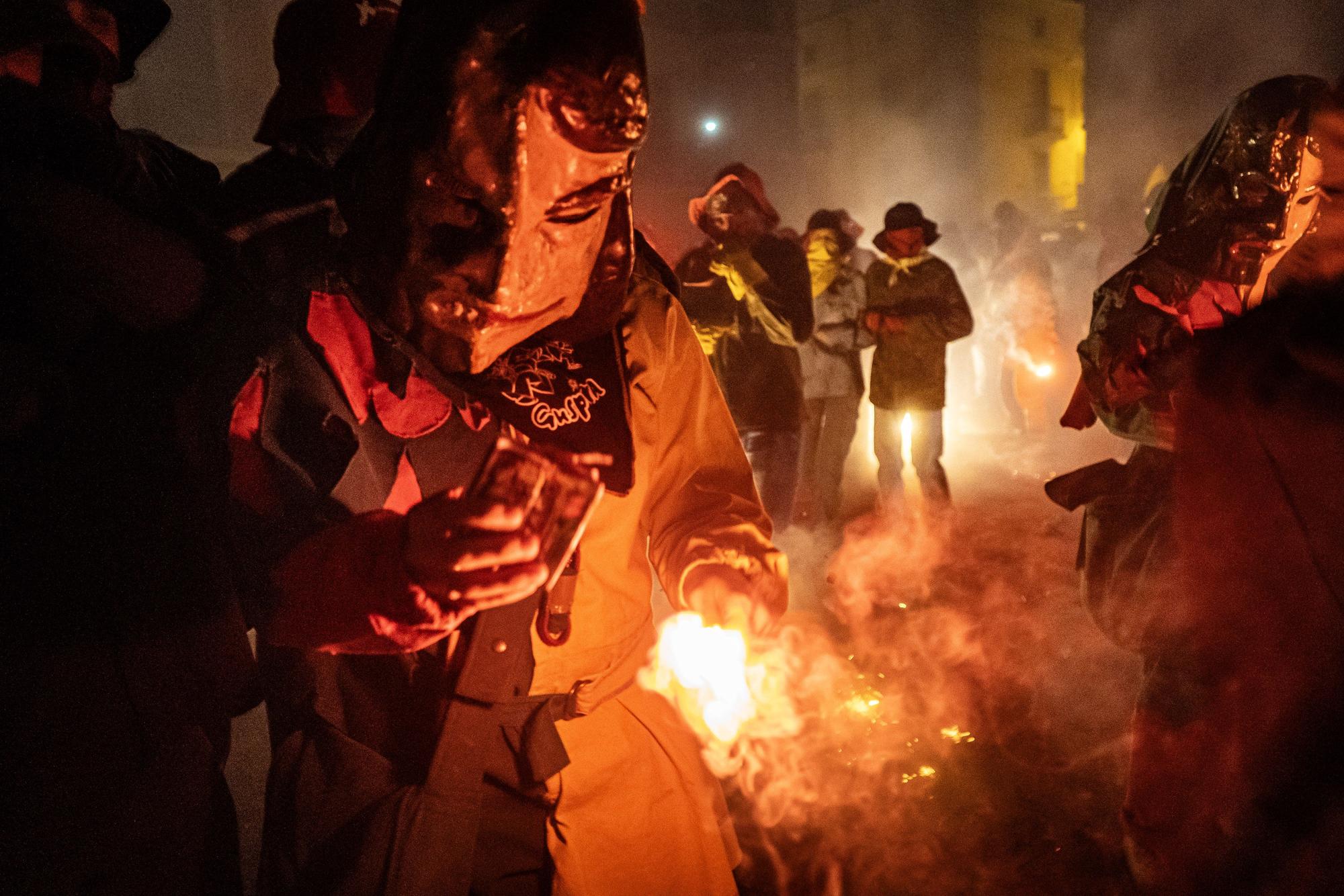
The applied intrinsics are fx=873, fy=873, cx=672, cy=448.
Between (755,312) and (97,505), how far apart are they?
4.88 metres

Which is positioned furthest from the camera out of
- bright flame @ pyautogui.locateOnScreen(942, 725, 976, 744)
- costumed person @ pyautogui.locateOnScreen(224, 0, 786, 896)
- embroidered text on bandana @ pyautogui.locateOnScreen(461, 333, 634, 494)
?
bright flame @ pyautogui.locateOnScreen(942, 725, 976, 744)

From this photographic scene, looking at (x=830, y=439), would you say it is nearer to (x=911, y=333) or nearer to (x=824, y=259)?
(x=911, y=333)

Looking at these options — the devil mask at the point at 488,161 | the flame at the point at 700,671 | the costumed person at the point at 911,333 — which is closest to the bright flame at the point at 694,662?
the flame at the point at 700,671

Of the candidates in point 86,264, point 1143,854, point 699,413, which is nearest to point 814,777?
point 1143,854

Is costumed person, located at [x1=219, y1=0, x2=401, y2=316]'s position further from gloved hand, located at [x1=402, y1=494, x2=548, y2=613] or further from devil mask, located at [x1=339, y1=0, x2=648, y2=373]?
gloved hand, located at [x1=402, y1=494, x2=548, y2=613]

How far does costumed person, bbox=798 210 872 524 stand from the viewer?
25.5 feet

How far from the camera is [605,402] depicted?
1.85 meters

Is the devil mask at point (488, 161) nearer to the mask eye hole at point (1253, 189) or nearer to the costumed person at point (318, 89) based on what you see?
the costumed person at point (318, 89)

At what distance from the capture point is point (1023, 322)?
43.6 ft

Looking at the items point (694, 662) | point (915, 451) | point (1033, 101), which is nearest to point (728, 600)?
point (694, 662)

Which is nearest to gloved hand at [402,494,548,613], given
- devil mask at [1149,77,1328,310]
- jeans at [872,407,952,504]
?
devil mask at [1149,77,1328,310]

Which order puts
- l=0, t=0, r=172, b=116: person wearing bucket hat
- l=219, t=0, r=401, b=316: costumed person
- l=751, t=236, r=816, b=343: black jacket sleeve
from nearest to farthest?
1. l=0, t=0, r=172, b=116: person wearing bucket hat
2. l=219, t=0, r=401, b=316: costumed person
3. l=751, t=236, r=816, b=343: black jacket sleeve

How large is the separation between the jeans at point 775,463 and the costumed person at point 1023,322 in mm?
7902

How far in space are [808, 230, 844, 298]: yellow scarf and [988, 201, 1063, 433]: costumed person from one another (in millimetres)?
6442
